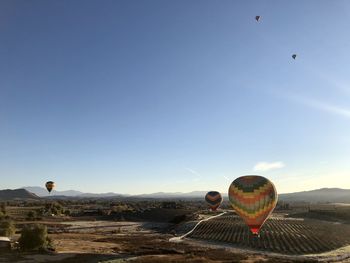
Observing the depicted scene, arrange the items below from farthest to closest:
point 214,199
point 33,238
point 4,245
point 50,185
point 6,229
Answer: point 50,185 → point 214,199 → point 6,229 → point 33,238 → point 4,245

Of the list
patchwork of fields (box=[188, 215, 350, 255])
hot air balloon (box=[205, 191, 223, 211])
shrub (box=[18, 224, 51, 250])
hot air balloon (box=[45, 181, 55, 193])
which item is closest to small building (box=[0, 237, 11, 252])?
shrub (box=[18, 224, 51, 250])

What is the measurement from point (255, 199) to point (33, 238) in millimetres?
29039

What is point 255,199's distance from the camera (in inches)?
2169

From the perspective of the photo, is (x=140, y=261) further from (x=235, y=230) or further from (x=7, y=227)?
(x=235, y=230)

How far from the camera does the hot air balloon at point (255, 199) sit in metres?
54.8

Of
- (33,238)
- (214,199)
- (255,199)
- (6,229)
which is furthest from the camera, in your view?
(214,199)

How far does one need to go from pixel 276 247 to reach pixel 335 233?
21.0 metres

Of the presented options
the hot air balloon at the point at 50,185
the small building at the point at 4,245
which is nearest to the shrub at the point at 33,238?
the small building at the point at 4,245

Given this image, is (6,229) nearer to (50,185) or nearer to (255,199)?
(255,199)

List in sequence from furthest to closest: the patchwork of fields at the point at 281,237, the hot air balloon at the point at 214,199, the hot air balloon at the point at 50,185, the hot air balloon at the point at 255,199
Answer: the hot air balloon at the point at 50,185 < the hot air balloon at the point at 214,199 < the patchwork of fields at the point at 281,237 < the hot air balloon at the point at 255,199

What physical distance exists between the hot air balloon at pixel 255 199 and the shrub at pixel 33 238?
26.6 meters

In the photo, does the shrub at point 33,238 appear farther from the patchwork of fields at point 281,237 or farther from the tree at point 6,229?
the patchwork of fields at point 281,237

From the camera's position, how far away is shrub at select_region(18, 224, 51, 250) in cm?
4769

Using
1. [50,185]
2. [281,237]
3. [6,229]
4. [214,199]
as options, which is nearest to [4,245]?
[6,229]
